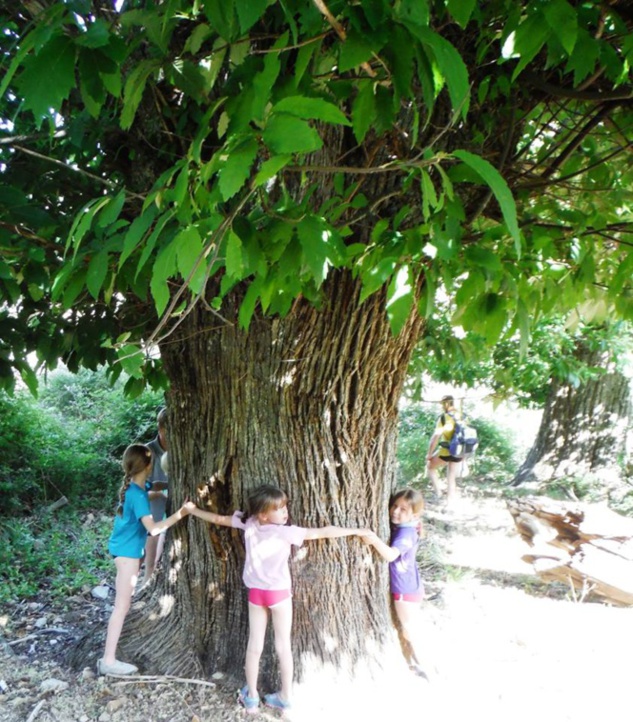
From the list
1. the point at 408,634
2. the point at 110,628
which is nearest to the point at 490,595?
the point at 408,634

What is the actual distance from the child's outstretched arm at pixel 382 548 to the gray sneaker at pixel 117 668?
→ 4.54ft

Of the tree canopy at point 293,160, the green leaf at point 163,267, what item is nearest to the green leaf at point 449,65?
the tree canopy at point 293,160

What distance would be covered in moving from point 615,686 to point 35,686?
3207 millimetres

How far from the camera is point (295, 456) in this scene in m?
3.10

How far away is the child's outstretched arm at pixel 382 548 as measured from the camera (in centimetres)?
322

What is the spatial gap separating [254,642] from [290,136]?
8.70ft

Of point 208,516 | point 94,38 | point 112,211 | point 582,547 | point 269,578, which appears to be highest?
point 94,38

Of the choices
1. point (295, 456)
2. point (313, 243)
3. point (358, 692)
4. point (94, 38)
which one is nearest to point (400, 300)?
point (313, 243)

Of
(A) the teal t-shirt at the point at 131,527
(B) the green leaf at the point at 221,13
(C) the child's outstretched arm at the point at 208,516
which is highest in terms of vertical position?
(B) the green leaf at the point at 221,13

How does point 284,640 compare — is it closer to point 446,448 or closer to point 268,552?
point 268,552

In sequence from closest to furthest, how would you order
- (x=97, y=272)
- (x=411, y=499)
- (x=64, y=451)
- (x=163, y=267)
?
1. (x=163, y=267)
2. (x=97, y=272)
3. (x=411, y=499)
4. (x=64, y=451)

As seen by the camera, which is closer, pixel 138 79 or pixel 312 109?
pixel 312 109

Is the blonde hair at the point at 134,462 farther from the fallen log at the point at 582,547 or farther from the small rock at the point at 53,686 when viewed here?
the fallen log at the point at 582,547

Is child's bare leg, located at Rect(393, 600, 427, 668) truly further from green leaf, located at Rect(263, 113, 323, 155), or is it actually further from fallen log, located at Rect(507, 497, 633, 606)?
green leaf, located at Rect(263, 113, 323, 155)
